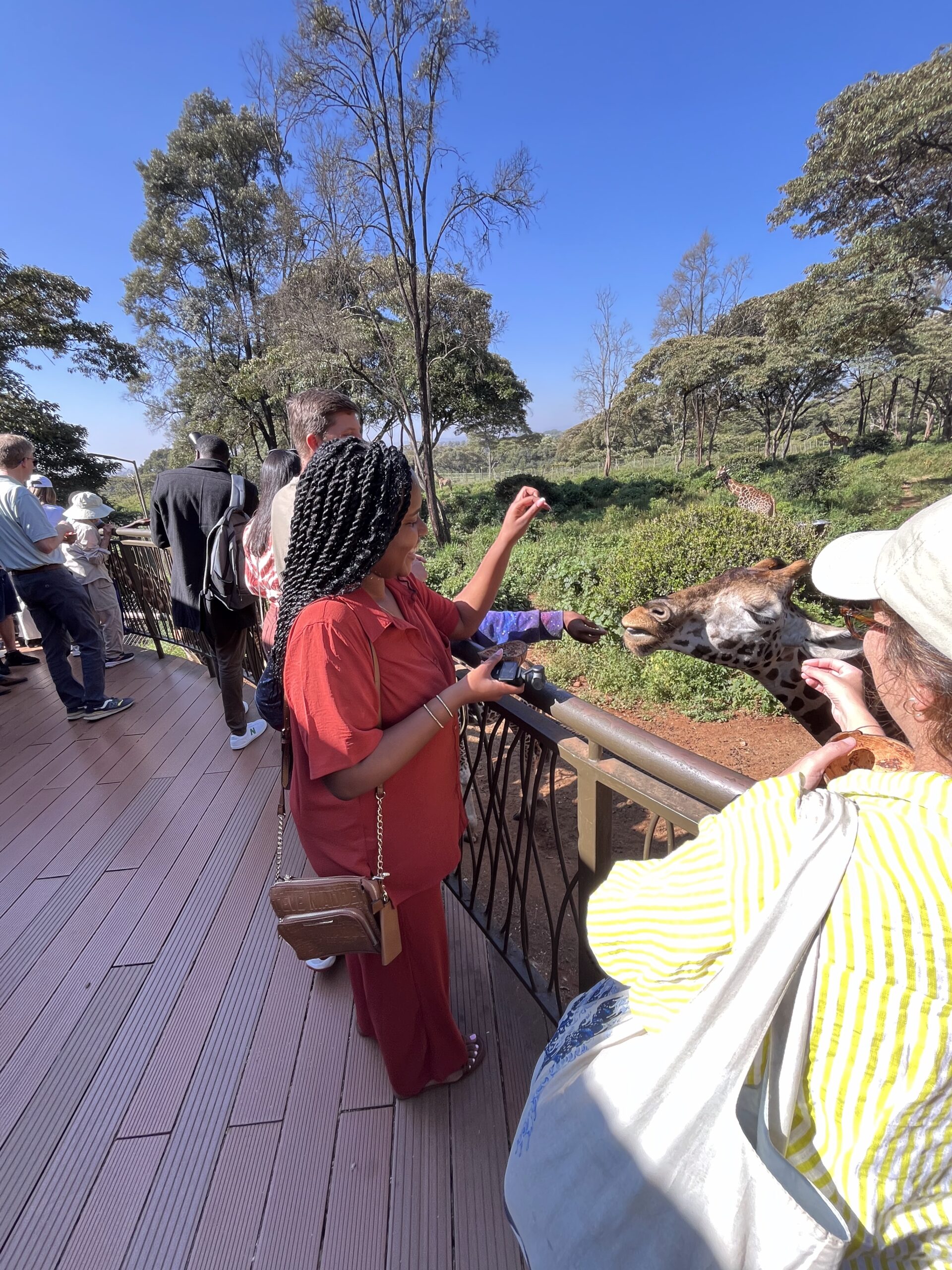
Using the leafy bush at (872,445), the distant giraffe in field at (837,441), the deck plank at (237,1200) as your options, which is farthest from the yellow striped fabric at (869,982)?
the distant giraffe in field at (837,441)

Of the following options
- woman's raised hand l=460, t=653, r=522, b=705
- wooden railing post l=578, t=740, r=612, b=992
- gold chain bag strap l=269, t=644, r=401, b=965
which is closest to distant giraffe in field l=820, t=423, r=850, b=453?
wooden railing post l=578, t=740, r=612, b=992

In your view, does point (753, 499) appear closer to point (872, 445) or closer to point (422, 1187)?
point (422, 1187)

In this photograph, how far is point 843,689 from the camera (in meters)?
1.29

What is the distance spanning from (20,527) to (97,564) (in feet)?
5.68

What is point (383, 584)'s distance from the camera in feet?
4.77

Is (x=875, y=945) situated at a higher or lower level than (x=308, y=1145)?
higher

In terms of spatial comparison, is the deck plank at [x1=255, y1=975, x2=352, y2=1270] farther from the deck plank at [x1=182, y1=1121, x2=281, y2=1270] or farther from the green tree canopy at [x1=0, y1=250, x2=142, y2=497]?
the green tree canopy at [x1=0, y1=250, x2=142, y2=497]

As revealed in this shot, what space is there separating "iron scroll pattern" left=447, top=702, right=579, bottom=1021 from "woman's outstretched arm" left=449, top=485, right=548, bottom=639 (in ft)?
0.94

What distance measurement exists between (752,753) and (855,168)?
17854mm

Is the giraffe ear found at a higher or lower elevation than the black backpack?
lower

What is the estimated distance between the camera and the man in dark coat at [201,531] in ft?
10.6

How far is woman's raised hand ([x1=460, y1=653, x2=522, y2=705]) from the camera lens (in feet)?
4.43

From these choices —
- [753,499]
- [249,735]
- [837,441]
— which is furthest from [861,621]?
[837,441]

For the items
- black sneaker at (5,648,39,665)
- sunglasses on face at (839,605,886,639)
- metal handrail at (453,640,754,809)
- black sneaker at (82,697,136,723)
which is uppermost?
sunglasses on face at (839,605,886,639)
